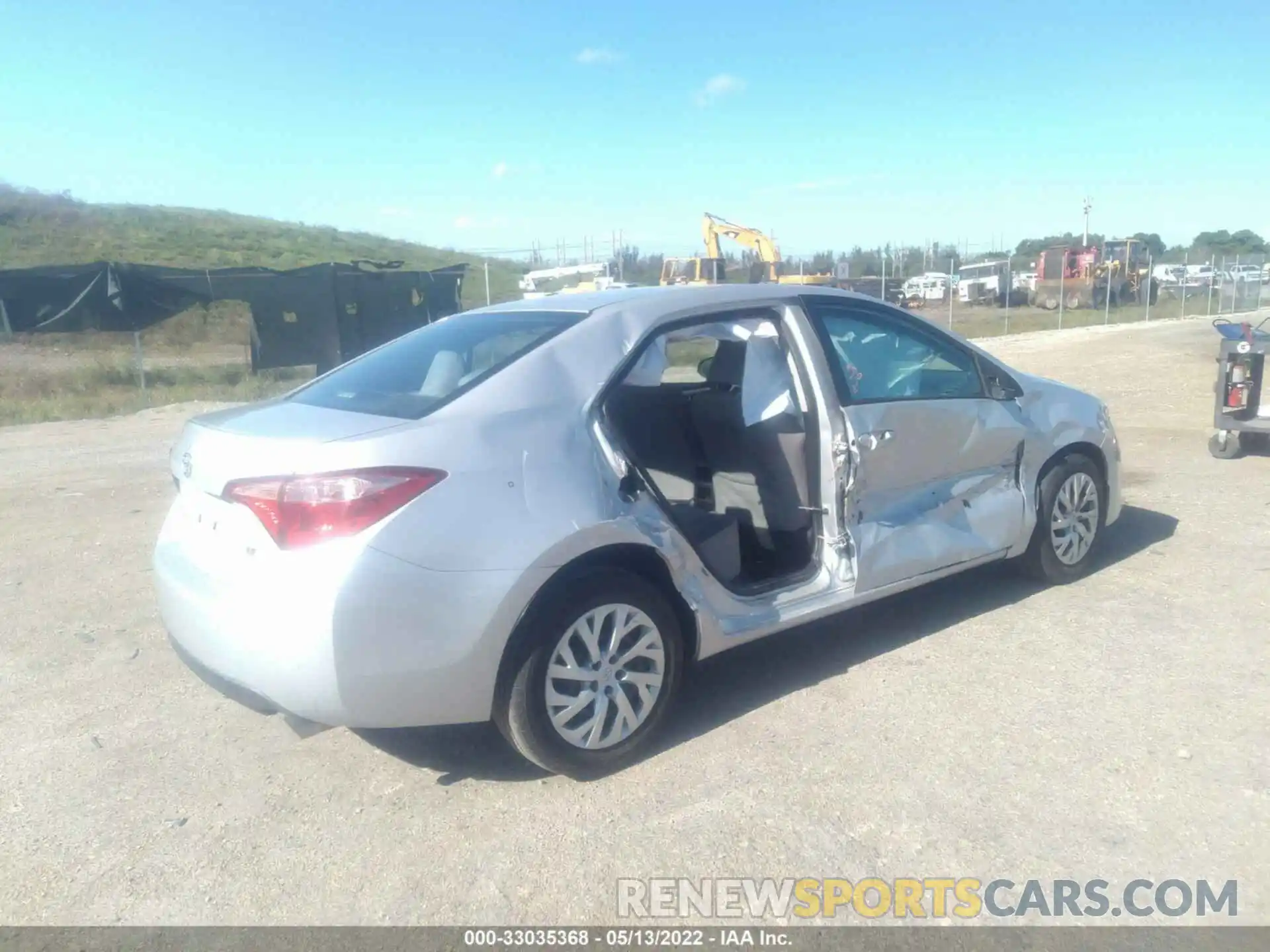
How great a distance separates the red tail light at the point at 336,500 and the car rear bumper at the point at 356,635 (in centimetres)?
Answer: 6

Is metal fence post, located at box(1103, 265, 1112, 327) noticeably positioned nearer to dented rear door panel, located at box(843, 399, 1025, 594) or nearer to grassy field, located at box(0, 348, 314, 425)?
grassy field, located at box(0, 348, 314, 425)

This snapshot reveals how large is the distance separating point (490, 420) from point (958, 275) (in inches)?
1927

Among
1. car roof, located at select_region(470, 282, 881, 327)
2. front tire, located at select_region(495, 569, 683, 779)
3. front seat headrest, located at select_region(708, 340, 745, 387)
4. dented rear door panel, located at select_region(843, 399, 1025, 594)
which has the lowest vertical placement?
front tire, located at select_region(495, 569, 683, 779)

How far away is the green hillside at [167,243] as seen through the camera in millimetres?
36688

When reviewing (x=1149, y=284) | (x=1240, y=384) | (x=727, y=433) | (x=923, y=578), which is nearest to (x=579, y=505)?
(x=727, y=433)

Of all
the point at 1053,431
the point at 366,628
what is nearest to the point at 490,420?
the point at 366,628

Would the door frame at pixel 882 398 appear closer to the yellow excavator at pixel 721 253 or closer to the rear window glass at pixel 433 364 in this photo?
the rear window glass at pixel 433 364

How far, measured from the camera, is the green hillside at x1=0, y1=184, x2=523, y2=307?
3669cm

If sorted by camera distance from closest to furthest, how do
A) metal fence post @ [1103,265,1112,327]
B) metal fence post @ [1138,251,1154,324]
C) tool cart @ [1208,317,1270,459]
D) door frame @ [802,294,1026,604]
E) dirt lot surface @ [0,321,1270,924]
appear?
dirt lot surface @ [0,321,1270,924] → door frame @ [802,294,1026,604] → tool cart @ [1208,317,1270,459] → metal fence post @ [1103,265,1112,327] → metal fence post @ [1138,251,1154,324]

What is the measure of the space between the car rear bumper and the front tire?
13 centimetres

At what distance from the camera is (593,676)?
11.8 feet

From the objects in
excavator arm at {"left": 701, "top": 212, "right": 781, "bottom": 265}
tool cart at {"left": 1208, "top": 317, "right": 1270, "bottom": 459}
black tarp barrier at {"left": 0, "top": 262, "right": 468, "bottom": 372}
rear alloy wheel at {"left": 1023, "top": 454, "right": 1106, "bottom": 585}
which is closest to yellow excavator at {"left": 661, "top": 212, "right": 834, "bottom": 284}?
excavator arm at {"left": 701, "top": 212, "right": 781, "bottom": 265}

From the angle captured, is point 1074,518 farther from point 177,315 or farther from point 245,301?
point 177,315
